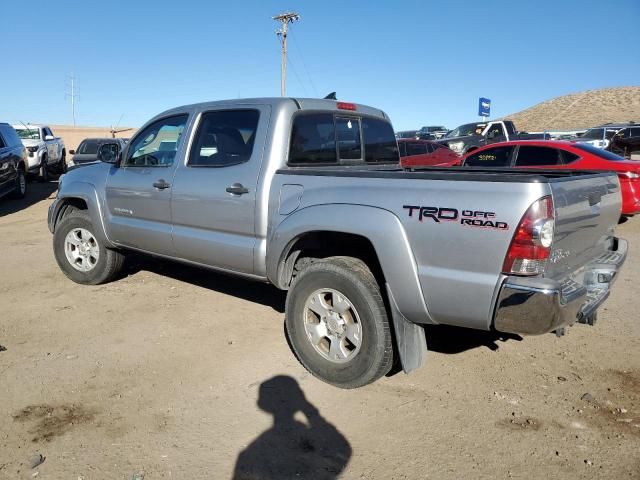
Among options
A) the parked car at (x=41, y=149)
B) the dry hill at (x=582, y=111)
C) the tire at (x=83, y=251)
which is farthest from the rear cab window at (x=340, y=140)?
the dry hill at (x=582, y=111)

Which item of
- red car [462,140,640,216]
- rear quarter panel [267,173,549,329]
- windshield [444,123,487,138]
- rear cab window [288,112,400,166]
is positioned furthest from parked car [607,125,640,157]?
rear quarter panel [267,173,549,329]

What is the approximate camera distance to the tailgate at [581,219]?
292cm

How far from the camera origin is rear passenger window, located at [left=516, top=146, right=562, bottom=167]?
9688mm

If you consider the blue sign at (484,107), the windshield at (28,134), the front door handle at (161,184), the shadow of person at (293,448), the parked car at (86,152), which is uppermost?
the blue sign at (484,107)

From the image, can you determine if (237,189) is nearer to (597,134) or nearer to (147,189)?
(147,189)

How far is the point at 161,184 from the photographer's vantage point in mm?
4777

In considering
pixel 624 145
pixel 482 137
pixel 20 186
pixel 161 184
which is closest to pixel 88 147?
pixel 20 186

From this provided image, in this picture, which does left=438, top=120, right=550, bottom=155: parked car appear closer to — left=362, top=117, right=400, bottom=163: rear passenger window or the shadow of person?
left=362, top=117, right=400, bottom=163: rear passenger window

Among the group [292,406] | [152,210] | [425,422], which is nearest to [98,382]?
[292,406]

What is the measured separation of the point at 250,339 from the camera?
4504 millimetres

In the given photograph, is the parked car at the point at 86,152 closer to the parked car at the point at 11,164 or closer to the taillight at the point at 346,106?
the parked car at the point at 11,164

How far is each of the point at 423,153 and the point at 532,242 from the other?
12.3 meters

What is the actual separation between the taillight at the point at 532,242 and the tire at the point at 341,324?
909 mm

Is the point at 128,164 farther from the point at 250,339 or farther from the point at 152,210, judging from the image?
the point at 250,339
